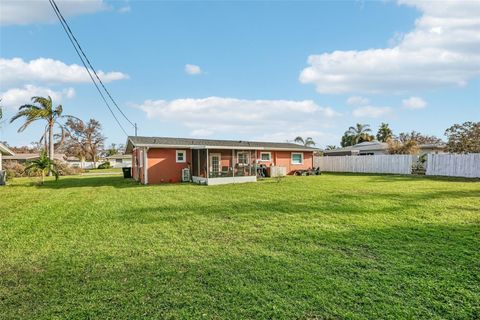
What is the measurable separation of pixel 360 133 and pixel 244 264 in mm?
49999

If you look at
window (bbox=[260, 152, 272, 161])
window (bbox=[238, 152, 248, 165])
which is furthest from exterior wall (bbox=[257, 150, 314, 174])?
window (bbox=[238, 152, 248, 165])

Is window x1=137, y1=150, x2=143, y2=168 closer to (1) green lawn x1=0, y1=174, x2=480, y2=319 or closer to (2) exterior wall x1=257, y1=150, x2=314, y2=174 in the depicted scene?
(2) exterior wall x1=257, y1=150, x2=314, y2=174

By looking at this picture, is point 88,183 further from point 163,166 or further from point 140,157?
point 163,166

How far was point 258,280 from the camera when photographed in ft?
11.8

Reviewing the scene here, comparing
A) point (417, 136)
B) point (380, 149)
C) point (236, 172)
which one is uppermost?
point (417, 136)

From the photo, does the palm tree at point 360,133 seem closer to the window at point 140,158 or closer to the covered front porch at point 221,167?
the covered front porch at point 221,167

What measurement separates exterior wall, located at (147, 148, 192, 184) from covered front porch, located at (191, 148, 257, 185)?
980mm

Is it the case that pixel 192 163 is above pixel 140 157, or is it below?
below

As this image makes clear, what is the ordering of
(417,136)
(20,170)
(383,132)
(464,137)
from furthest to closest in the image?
(383,132), (417,136), (20,170), (464,137)

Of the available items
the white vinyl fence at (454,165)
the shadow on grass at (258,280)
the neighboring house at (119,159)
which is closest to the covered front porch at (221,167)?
the shadow on grass at (258,280)

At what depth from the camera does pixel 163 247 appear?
4984 millimetres

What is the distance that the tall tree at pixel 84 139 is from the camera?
5066 centimetres

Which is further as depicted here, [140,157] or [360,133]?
[360,133]

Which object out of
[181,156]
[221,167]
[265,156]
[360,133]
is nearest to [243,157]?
[221,167]
